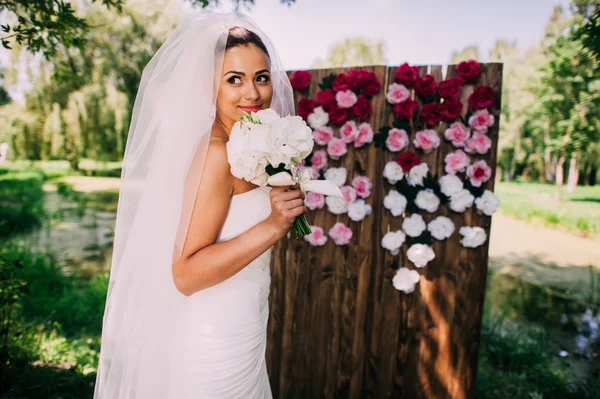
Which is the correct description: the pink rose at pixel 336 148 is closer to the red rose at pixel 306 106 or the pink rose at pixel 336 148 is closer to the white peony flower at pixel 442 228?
the red rose at pixel 306 106

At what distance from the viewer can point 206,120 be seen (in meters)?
1.43

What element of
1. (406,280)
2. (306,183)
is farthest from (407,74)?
(306,183)

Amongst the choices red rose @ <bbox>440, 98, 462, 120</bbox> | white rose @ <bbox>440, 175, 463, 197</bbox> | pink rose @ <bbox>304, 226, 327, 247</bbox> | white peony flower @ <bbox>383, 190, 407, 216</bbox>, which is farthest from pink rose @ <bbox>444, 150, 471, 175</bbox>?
pink rose @ <bbox>304, 226, 327, 247</bbox>

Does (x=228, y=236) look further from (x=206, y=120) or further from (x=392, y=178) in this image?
(x=392, y=178)

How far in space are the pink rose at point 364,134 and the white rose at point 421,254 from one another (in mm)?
889

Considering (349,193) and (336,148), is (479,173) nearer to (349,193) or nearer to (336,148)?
(349,193)

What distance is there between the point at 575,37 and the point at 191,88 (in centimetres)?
277

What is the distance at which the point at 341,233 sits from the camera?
281 centimetres

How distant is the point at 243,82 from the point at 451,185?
1.81 meters

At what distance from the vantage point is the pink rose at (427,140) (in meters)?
2.62

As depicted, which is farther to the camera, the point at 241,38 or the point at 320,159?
the point at 320,159

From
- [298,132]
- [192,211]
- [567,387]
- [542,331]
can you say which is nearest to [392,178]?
[298,132]

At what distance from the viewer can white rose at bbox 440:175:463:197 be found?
8.52 ft

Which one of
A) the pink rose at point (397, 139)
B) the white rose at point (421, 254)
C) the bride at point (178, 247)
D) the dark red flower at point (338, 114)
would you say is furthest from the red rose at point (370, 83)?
the bride at point (178, 247)
